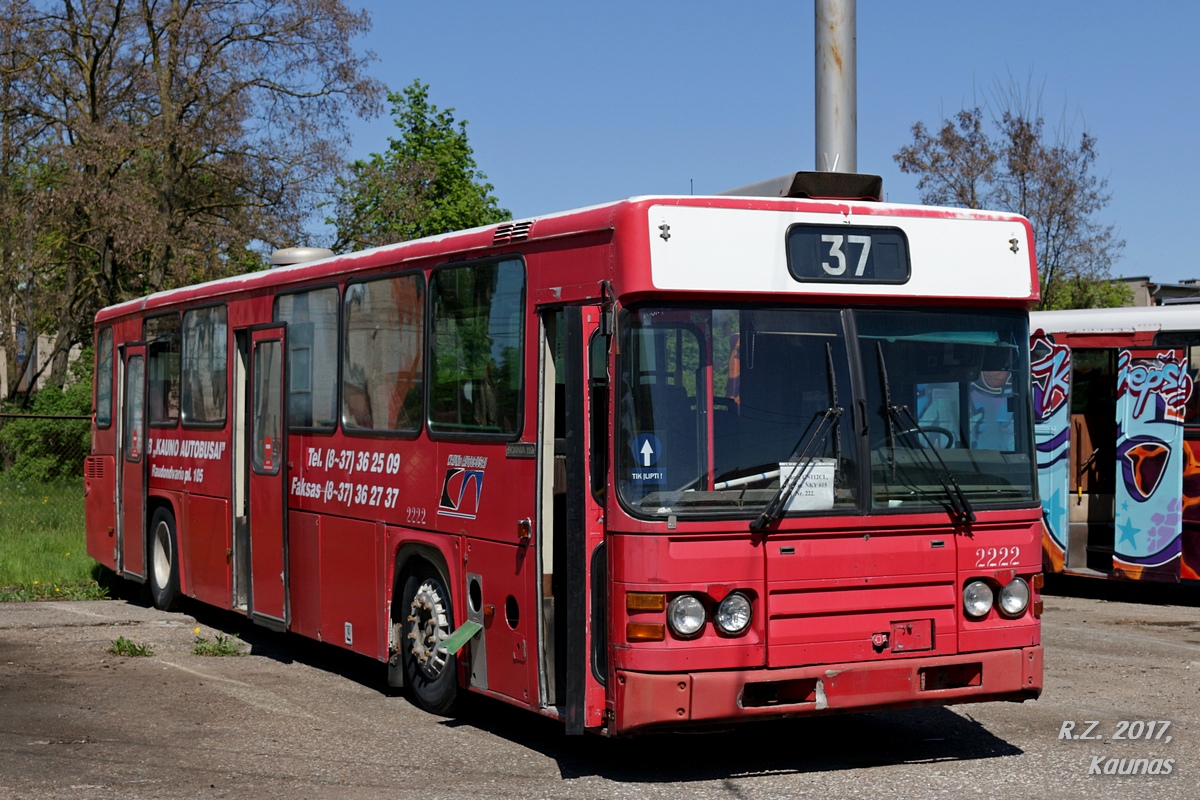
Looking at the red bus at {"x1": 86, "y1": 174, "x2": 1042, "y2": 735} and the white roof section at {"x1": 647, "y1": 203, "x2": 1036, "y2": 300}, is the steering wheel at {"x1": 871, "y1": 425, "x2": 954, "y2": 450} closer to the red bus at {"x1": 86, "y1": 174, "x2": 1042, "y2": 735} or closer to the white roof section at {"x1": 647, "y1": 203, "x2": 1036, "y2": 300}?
the red bus at {"x1": 86, "y1": 174, "x2": 1042, "y2": 735}

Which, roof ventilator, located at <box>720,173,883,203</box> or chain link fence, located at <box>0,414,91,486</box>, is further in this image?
chain link fence, located at <box>0,414,91,486</box>

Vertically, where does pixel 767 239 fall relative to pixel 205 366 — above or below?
above

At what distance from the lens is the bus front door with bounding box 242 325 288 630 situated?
11.4 m

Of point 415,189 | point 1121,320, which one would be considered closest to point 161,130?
point 415,189

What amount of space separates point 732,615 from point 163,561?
28.4 feet

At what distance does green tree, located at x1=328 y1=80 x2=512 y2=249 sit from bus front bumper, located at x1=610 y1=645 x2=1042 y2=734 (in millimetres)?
17680

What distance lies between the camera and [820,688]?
287 inches

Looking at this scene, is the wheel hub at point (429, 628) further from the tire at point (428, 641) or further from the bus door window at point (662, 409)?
the bus door window at point (662, 409)

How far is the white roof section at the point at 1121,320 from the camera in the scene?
1484 centimetres

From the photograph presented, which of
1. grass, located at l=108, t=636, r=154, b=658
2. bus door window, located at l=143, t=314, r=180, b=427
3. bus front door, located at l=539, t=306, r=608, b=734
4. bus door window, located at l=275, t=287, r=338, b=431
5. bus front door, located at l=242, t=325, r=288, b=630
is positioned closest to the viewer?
bus front door, located at l=539, t=306, r=608, b=734

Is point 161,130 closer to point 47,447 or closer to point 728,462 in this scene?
point 47,447

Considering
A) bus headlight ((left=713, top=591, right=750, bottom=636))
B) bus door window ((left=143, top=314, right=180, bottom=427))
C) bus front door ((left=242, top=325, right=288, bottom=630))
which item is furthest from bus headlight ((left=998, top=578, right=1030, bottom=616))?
bus door window ((left=143, top=314, right=180, bottom=427))

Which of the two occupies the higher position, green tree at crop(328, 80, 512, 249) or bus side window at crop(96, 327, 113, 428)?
green tree at crop(328, 80, 512, 249)

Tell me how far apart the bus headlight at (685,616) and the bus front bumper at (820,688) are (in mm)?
207
